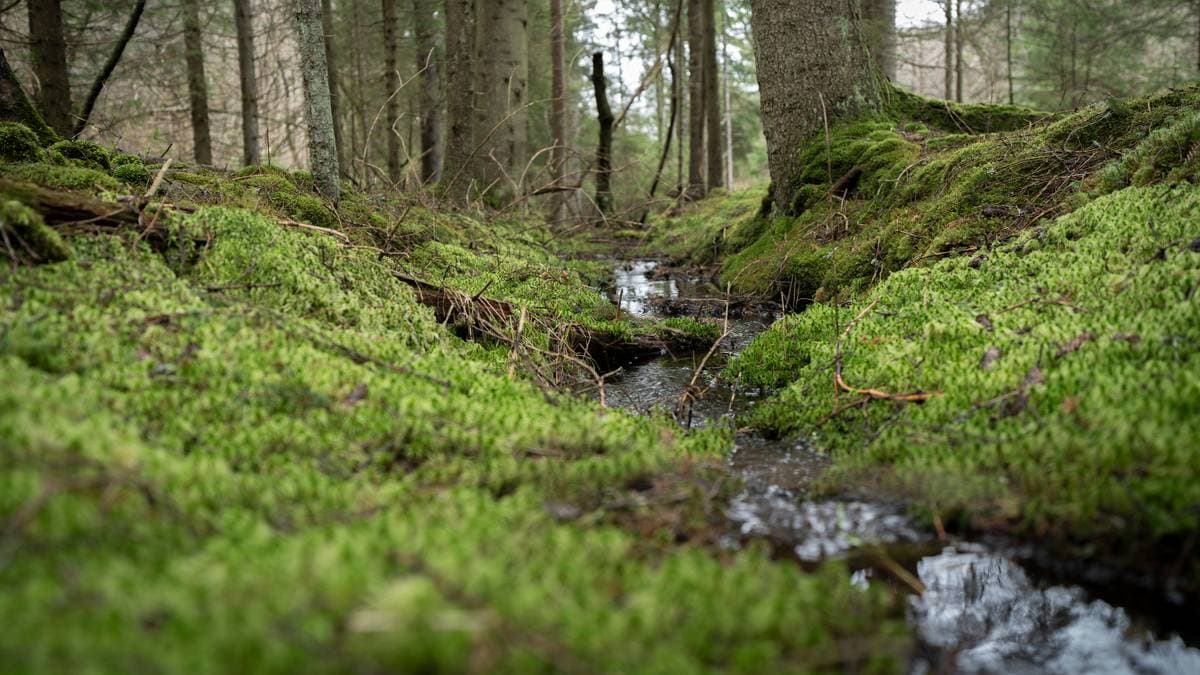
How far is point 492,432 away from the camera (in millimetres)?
2742

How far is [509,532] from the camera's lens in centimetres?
199

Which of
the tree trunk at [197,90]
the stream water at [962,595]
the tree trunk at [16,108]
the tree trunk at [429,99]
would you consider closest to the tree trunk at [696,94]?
the tree trunk at [429,99]

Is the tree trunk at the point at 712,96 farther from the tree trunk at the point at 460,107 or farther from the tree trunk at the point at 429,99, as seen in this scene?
the tree trunk at the point at 460,107

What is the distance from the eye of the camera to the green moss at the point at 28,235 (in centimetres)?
288

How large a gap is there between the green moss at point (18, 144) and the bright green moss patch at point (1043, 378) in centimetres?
441

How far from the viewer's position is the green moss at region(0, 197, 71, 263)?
288 centimetres

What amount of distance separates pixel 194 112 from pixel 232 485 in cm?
1456

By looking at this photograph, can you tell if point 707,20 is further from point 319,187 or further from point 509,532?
point 509,532

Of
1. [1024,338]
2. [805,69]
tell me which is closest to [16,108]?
[1024,338]

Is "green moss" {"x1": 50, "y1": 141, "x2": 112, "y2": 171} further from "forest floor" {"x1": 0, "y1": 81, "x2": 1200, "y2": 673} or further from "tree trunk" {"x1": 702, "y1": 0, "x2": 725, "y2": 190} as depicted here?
"tree trunk" {"x1": 702, "y1": 0, "x2": 725, "y2": 190}

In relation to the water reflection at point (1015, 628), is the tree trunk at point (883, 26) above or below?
above

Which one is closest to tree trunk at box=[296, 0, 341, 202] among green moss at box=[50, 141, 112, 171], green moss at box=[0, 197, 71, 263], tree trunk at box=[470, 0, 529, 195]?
green moss at box=[50, 141, 112, 171]

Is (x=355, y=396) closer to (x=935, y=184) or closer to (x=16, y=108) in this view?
(x=16, y=108)

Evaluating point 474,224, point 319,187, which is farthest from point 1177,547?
point 474,224
